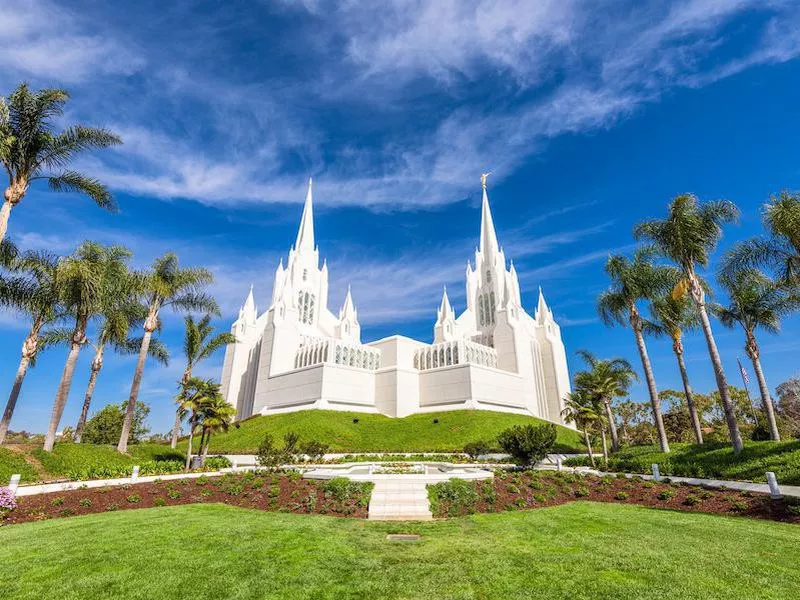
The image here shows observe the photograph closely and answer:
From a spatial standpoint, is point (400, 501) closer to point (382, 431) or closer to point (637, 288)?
point (637, 288)

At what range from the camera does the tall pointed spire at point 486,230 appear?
66.5 metres

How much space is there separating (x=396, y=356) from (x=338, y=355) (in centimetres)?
764

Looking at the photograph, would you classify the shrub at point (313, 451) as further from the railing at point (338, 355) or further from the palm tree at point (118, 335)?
the railing at point (338, 355)

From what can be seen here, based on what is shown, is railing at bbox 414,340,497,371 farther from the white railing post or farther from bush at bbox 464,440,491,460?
the white railing post

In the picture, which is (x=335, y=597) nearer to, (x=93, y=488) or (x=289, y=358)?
(x=93, y=488)

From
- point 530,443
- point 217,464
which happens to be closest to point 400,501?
point 530,443

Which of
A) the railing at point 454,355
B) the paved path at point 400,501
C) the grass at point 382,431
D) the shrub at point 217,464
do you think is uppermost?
the railing at point 454,355

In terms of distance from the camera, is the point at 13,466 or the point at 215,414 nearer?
the point at 13,466

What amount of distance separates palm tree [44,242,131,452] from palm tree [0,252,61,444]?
0.57 meters

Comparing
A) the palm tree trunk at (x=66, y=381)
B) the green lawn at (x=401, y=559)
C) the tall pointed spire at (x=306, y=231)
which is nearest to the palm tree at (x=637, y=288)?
the green lawn at (x=401, y=559)

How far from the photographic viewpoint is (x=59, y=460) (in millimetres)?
18656

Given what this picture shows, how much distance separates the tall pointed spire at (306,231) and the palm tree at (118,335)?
122 ft

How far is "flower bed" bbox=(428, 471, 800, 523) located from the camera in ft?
36.3

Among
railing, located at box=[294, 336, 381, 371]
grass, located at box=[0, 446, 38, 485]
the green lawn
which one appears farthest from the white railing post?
railing, located at box=[294, 336, 381, 371]
